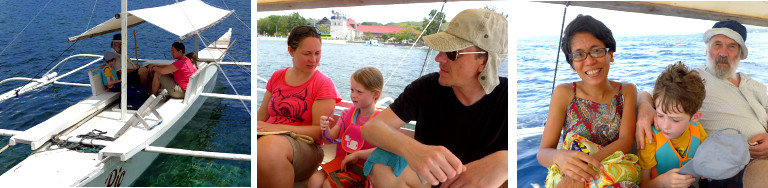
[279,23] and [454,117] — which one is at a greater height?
[279,23]

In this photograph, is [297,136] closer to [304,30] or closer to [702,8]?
[304,30]

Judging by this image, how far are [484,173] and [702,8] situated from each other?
109 cm

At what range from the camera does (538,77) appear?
65.8 inches

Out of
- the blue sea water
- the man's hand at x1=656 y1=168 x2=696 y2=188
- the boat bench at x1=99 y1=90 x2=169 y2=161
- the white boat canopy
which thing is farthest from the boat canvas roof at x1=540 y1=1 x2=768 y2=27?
the white boat canopy

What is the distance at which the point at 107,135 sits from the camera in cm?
444

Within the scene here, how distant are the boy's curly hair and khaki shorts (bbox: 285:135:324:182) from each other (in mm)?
982

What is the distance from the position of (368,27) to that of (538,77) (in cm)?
78

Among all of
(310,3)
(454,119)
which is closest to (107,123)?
(310,3)

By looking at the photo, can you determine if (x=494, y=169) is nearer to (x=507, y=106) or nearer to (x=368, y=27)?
(x=507, y=106)

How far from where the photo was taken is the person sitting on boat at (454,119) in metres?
0.94

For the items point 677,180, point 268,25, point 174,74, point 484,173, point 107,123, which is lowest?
point 107,123

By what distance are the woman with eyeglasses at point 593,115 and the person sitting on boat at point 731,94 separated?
0.06 meters

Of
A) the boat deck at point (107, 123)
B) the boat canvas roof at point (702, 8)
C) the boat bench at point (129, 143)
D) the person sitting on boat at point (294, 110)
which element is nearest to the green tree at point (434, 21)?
the person sitting on boat at point (294, 110)

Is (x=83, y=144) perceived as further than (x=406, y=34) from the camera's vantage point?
Yes
